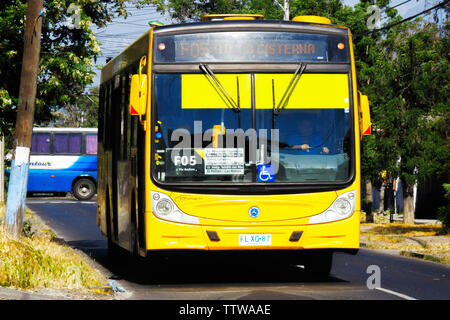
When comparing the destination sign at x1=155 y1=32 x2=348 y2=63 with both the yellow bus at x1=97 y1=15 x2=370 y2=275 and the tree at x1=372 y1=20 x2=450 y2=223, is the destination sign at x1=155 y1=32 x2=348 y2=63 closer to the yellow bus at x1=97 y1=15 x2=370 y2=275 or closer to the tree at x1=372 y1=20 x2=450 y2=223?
the yellow bus at x1=97 y1=15 x2=370 y2=275

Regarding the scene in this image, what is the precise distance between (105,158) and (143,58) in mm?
4762

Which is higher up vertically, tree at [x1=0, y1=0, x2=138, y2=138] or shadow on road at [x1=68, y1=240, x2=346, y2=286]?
tree at [x1=0, y1=0, x2=138, y2=138]

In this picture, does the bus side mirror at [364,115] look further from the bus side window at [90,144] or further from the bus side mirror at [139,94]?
the bus side window at [90,144]

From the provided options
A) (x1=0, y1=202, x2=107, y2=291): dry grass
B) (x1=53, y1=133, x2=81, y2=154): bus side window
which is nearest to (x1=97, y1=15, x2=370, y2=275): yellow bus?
(x1=0, y1=202, x2=107, y2=291): dry grass

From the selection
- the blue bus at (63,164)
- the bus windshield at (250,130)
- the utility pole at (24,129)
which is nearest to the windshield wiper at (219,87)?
the bus windshield at (250,130)

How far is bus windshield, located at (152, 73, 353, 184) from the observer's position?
12484mm

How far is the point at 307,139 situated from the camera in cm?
1266

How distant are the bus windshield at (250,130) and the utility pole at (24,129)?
173 inches

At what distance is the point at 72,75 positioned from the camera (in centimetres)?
1994

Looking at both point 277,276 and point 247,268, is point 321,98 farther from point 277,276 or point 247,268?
point 247,268

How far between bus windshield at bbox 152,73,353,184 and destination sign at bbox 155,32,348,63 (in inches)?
10.8

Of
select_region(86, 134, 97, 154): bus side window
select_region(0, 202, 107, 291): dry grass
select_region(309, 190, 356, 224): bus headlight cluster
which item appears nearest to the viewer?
select_region(0, 202, 107, 291): dry grass

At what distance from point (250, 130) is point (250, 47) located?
3.99 ft

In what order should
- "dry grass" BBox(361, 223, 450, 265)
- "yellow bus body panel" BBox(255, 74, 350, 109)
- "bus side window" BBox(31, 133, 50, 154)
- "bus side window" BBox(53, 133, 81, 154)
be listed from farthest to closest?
"bus side window" BBox(53, 133, 81, 154) < "bus side window" BBox(31, 133, 50, 154) < "dry grass" BBox(361, 223, 450, 265) < "yellow bus body panel" BBox(255, 74, 350, 109)
